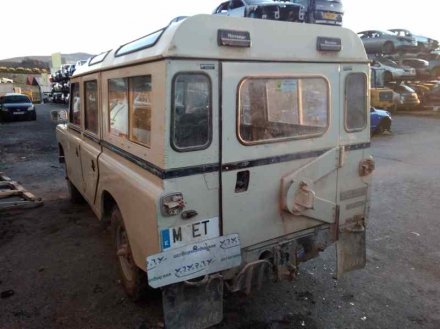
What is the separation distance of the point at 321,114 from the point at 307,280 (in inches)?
68.9

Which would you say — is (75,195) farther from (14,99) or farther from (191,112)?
(14,99)

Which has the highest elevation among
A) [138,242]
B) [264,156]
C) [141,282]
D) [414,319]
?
[264,156]

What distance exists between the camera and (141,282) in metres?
3.42

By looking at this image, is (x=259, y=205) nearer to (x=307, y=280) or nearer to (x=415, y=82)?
(x=307, y=280)

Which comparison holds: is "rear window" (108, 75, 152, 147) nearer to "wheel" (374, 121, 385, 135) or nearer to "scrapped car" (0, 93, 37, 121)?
"wheel" (374, 121, 385, 135)

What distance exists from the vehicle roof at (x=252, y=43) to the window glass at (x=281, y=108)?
0.67 ft

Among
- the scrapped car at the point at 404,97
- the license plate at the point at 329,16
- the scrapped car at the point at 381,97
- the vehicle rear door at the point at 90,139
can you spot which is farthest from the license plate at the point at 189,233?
the scrapped car at the point at 404,97

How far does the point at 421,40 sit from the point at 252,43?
2308 centimetres

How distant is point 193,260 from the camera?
9.00ft

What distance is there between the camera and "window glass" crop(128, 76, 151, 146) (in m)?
2.86

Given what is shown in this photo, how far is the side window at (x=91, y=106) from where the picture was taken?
14.1ft

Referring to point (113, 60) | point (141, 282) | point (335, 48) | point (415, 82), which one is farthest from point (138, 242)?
point (415, 82)

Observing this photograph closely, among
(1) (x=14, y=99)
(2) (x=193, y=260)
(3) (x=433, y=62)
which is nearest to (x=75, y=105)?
(2) (x=193, y=260)

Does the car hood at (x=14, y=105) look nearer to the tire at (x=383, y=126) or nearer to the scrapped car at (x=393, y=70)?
the tire at (x=383, y=126)
